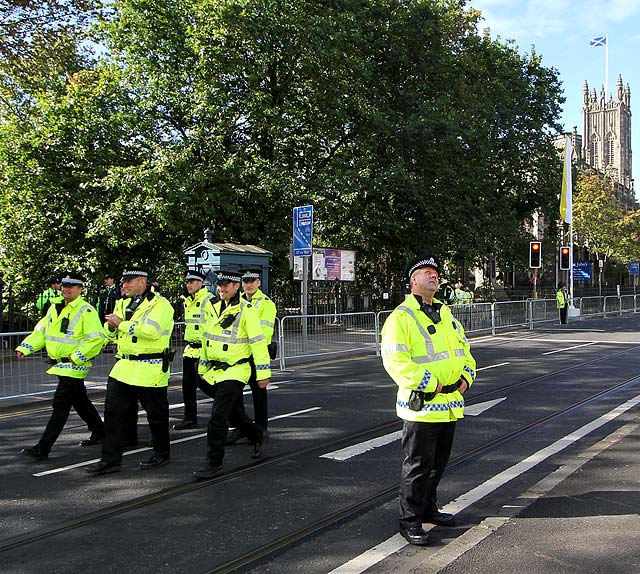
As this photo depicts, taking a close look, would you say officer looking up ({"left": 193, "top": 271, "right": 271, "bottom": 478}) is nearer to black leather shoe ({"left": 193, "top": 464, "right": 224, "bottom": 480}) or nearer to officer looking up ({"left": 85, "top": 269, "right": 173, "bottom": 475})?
black leather shoe ({"left": 193, "top": 464, "right": 224, "bottom": 480})

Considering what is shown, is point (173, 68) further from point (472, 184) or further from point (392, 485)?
point (392, 485)

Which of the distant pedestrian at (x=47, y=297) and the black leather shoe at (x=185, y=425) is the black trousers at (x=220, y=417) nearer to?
the black leather shoe at (x=185, y=425)

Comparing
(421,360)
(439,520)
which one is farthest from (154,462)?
A: (421,360)

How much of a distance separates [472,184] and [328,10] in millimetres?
9095

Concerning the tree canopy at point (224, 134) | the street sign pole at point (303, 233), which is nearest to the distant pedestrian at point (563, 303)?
the tree canopy at point (224, 134)

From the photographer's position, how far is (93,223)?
63.4 ft

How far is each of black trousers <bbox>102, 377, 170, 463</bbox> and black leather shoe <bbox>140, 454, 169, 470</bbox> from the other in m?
0.04

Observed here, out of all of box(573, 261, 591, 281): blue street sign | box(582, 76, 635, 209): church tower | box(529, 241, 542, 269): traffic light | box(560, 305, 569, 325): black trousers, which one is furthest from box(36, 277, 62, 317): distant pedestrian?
box(582, 76, 635, 209): church tower

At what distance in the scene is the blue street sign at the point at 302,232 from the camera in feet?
53.5

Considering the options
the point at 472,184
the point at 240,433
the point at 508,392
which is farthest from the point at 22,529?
the point at 472,184

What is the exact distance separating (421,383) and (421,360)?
0.15m

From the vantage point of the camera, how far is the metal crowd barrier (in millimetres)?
9875

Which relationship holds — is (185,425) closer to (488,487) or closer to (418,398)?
(488,487)

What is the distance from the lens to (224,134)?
2033 cm
